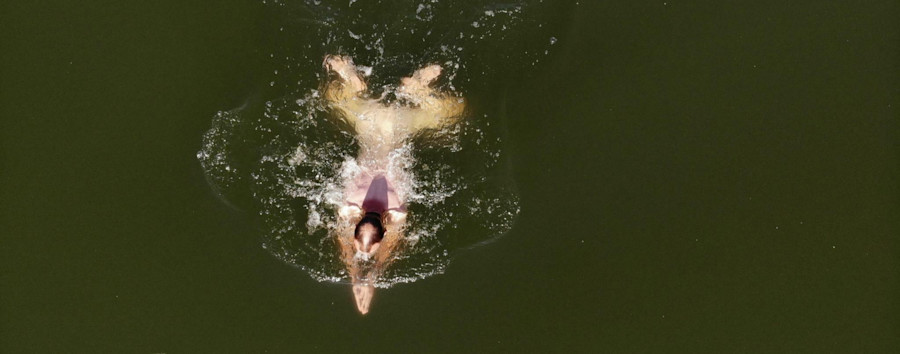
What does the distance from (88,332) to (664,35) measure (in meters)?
4.71

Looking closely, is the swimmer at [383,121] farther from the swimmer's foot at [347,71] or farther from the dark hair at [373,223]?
the dark hair at [373,223]

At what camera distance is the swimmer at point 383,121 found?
3.19m

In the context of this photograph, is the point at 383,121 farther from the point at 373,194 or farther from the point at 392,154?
the point at 373,194

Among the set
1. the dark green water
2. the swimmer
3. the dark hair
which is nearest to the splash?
the swimmer

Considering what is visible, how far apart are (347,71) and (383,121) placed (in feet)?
1.35

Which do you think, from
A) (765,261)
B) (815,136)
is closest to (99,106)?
(765,261)

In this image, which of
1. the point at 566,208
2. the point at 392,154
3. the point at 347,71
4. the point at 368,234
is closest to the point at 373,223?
the point at 368,234

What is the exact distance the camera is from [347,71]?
3.20 metres

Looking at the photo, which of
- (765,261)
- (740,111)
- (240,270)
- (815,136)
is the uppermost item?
(240,270)

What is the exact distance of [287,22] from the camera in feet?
10.9

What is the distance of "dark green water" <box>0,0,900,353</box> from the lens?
11.2 feet

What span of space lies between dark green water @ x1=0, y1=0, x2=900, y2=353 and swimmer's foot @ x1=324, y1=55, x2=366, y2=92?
782 millimetres

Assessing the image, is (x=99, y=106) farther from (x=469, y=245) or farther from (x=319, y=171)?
(x=469, y=245)

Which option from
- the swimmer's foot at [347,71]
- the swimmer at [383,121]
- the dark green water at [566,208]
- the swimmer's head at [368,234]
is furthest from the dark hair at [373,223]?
the swimmer's foot at [347,71]
